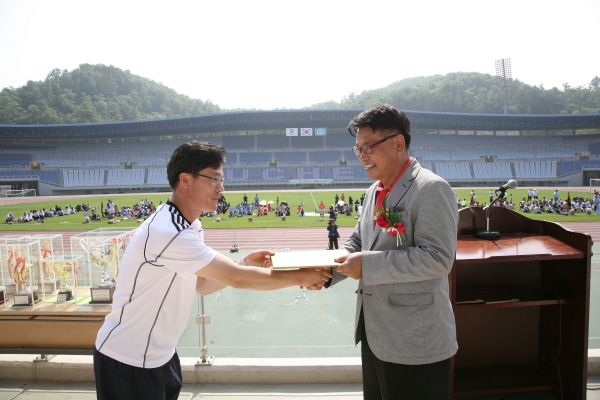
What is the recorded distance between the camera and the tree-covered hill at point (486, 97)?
80031mm

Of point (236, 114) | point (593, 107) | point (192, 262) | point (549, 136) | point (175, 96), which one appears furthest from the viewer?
point (175, 96)

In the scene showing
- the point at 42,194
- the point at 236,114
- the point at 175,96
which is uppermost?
the point at 175,96

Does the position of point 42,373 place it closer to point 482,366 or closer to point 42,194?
point 482,366

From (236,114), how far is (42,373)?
58.0m

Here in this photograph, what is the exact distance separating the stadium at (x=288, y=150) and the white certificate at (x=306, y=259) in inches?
1935

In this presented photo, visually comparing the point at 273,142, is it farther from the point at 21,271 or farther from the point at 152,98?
the point at 21,271

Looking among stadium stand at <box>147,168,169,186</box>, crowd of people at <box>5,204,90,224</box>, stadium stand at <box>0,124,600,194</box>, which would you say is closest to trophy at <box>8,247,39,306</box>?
crowd of people at <box>5,204,90,224</box>

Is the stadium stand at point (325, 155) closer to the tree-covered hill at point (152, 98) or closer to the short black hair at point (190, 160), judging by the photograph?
the tree-covered hill at point (152, 98)

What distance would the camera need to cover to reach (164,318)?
1.69 metres

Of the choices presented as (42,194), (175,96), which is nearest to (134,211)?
(42,194)

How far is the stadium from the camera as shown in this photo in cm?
5216

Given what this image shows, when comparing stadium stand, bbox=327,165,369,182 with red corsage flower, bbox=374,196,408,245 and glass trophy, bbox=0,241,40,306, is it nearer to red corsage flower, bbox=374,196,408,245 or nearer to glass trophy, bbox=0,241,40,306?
glass trophy, bbox=0,241,40,306

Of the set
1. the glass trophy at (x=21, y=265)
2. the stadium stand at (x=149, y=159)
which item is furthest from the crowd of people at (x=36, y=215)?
the stadium stand at (x=149, y=159)

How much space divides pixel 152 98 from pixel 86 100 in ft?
60.1
